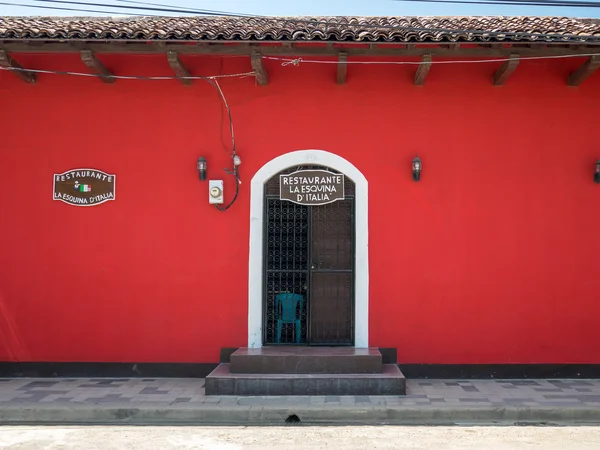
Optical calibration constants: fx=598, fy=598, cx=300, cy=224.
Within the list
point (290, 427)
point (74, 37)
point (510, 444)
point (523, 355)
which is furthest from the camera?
point (523, 355)

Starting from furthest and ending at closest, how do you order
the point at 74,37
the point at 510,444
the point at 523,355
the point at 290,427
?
the point at 523,355 < the point at 74,37 < the point at 290,427 < the point at 510,444

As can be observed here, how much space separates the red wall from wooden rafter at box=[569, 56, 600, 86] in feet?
0.61

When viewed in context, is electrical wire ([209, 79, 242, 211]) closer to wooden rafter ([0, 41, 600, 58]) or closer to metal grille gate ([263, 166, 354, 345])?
metal grille gate ([263, 166, 354, 345])

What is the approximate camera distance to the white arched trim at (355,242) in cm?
764

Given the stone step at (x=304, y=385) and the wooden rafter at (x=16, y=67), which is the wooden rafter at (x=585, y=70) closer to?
the stone step at (x=304, y=385)

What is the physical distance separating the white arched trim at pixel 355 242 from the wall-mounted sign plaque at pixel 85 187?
6.17 ft

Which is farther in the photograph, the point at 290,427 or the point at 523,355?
the point at 523,355

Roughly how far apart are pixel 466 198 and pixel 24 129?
229 inches

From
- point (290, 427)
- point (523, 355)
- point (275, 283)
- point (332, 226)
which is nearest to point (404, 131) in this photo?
point (332, 226)

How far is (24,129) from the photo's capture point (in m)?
7.83

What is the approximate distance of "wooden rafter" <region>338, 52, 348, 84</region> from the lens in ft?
23.8

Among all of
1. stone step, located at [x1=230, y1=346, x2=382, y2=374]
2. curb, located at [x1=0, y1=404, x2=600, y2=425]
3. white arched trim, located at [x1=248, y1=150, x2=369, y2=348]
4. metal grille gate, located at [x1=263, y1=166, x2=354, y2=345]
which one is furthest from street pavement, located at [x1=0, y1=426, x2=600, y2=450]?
metal grille gate, located at [x1=263, y1=166, x2=354, y2=345]

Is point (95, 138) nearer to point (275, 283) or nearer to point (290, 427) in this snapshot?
point (275, 283)

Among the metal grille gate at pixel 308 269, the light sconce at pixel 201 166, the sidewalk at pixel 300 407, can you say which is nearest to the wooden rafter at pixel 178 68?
the light sconce at pixel 201 166
